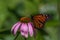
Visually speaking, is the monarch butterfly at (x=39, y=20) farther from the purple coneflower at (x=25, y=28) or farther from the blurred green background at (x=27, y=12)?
the blurred green background at (x=27, y=12)

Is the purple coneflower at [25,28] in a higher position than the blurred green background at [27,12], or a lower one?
higher

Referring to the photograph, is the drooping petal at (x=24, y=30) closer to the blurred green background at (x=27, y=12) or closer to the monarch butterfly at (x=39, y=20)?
the monarch butterfly at (x=39, y=20)

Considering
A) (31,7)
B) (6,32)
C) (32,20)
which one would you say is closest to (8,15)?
(31,7)

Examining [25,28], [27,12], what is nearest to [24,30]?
[25,28]

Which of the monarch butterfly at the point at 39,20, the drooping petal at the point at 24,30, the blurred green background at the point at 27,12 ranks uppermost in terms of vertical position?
the monarch butterfly at the point at 39,20

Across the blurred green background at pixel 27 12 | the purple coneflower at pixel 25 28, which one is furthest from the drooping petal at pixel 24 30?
the blurred green background at pixel 27 12

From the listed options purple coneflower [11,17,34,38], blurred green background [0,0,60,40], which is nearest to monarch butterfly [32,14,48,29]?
purple coneflower [11,17,34,38]

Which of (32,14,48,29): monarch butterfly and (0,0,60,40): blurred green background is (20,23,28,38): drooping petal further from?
(0,0,60,40): blurred green background

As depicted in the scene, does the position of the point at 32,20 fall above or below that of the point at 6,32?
above

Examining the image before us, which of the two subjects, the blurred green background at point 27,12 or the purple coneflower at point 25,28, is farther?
the blurred green background at point 27,12

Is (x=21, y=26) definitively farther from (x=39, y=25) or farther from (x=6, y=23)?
(x=6, y=23)

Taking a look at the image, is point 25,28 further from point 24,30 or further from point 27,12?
point 27,12
